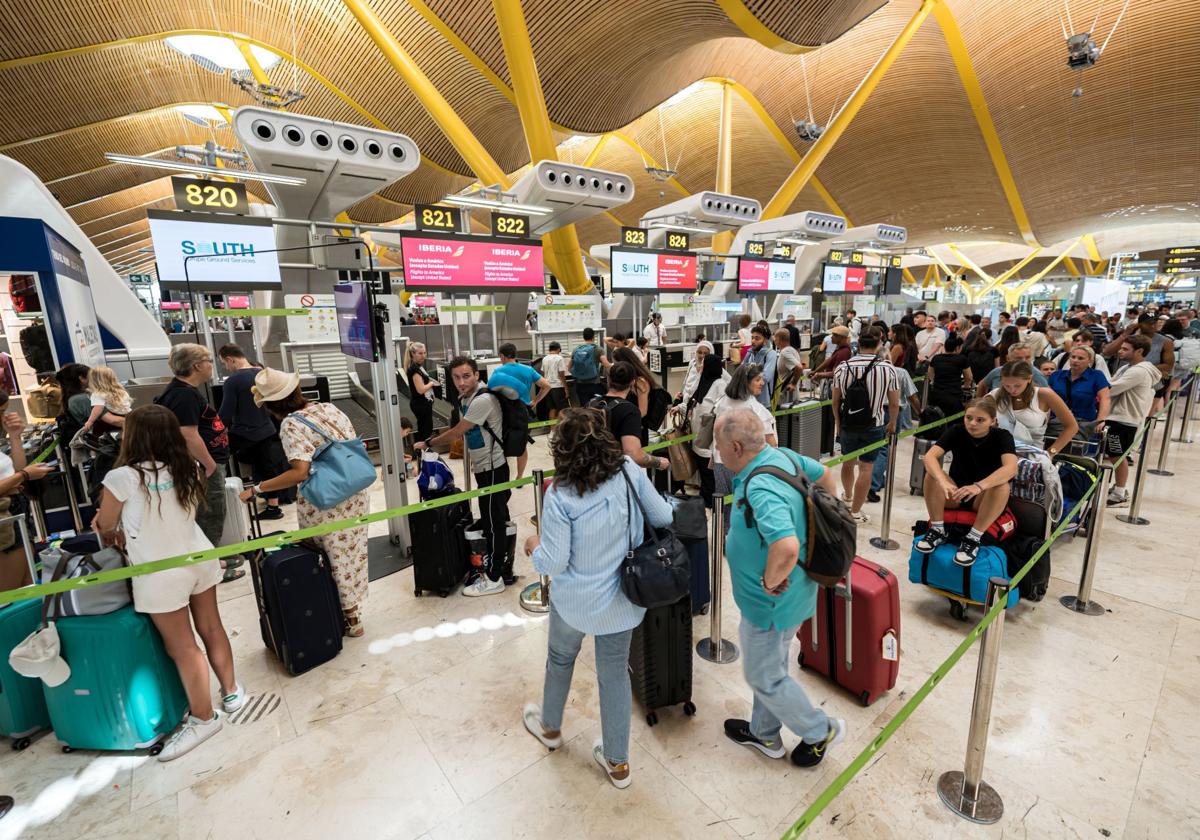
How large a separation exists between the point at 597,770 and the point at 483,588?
5.97ft

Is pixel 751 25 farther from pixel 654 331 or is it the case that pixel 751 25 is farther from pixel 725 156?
pixel 725 156

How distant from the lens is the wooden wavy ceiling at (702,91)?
560 inches

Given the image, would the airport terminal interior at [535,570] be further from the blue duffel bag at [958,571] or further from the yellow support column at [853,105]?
the yellow support column at [853,105]

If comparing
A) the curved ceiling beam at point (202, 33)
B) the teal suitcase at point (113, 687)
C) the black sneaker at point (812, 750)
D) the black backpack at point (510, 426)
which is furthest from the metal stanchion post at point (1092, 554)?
the curved ceiling beam at point (202, 33)

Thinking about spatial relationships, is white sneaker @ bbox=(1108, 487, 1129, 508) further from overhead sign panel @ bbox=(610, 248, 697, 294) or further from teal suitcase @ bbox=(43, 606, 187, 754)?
overhead sign panel @ bbox=(610, 248, 697, 294)

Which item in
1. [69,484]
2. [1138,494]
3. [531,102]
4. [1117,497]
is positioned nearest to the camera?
[69,484]

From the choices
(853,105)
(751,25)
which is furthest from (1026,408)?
(853,105)

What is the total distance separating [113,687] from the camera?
2.46 metres

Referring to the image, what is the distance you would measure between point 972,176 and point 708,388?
95.4 feet

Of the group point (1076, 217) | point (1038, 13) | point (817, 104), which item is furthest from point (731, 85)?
point (1076, 217)

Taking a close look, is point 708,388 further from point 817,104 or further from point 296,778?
point 817,104

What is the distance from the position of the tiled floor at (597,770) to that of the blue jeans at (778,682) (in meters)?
0.28

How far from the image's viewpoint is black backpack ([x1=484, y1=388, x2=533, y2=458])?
12.9ft

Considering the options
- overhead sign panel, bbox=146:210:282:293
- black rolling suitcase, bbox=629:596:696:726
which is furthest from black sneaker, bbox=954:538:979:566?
overhead sign panel, bbox=146:210:282:293
